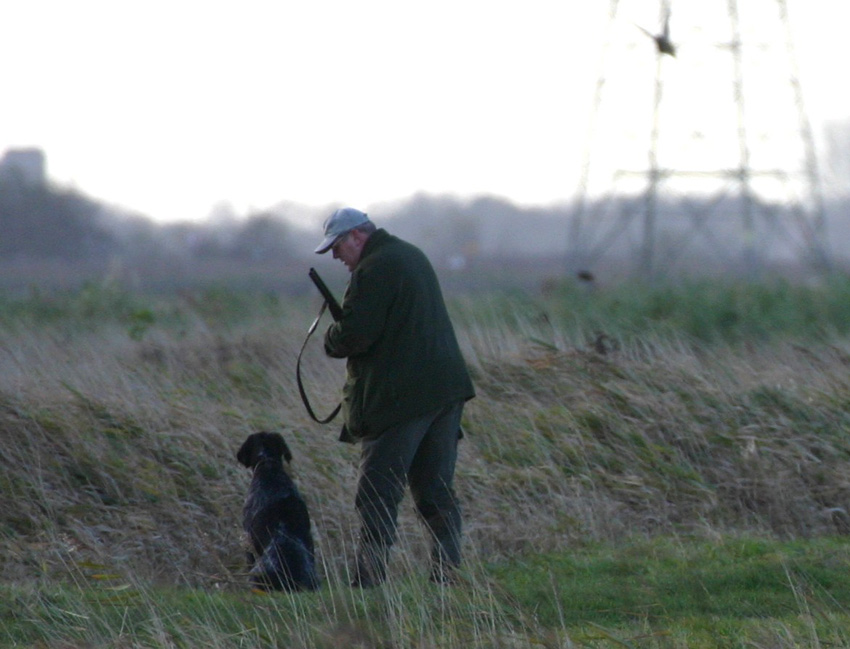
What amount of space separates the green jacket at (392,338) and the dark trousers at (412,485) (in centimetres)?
11

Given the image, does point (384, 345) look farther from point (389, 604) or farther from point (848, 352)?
point (848, 352)

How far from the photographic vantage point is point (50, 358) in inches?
435

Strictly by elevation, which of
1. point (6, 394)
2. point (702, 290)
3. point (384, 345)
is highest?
point (384, 345)

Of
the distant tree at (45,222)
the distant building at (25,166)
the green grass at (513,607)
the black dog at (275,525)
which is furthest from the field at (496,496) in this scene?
the distant building at (25,166)

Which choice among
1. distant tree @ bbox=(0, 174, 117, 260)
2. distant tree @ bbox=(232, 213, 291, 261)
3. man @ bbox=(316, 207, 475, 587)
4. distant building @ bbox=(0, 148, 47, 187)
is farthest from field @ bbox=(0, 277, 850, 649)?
distant tree @ bbox=(232, 213, 291, 261)

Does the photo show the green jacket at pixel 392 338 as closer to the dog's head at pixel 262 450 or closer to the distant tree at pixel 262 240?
the dog's head at pixel 262 450

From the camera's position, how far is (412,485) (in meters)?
6.78

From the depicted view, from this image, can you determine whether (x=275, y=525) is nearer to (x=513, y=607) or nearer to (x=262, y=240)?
(x=513, y=607)

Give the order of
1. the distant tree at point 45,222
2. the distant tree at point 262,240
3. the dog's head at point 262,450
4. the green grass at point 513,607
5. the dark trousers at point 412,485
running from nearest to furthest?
1. the green grass at point 513,607
2. the dark trousers at point 412,485
3. the dog's head at point 262,450
4. the distant tree at point 45,222
5. the distant tree at point 262,240

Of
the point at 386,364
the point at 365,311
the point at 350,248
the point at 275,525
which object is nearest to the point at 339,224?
the point at 350,248

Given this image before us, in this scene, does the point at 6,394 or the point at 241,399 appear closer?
the point at 6,394

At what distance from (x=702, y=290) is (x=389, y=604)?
484 inches

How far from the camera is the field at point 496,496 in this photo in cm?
564

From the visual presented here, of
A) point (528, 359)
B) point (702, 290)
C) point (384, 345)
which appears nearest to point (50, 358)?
point (528, 359)
